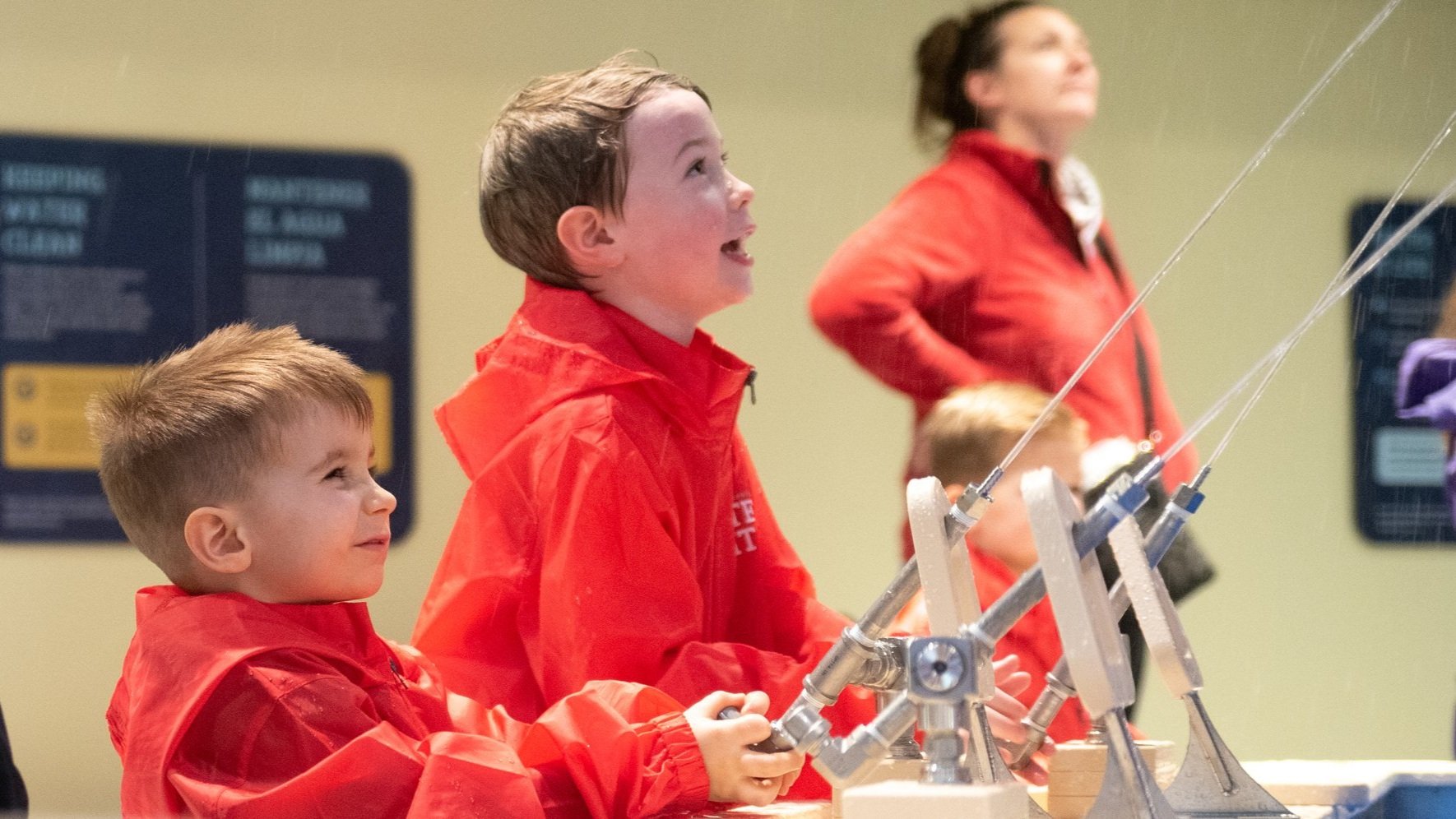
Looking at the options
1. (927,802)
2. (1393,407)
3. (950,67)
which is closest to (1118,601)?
(927,802)

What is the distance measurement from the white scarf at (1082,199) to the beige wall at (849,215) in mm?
43

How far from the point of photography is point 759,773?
94 centimetres

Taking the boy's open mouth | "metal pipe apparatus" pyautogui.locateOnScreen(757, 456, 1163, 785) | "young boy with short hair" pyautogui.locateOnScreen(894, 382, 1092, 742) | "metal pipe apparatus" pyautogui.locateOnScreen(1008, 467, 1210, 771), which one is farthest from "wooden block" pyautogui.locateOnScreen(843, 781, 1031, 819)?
"young boy with short hair" pyautogui.locateOnScreen(894, 382, 1092, 742)

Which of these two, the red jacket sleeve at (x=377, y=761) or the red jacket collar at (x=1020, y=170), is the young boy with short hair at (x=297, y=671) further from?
the red jacket collar at (x=1020, y=170)

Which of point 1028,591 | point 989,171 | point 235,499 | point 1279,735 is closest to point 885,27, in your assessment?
point 989,171

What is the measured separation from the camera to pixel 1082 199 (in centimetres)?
262

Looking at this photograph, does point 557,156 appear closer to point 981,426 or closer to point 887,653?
point 887,653

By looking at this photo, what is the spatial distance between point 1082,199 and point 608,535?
1.66 m

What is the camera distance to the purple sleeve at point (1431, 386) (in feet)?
6.83

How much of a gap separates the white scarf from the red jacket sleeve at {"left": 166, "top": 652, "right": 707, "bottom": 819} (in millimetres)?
1743

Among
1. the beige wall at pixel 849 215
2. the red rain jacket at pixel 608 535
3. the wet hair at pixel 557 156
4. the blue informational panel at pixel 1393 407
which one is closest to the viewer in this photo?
the red rain jacket at pixel 608 535

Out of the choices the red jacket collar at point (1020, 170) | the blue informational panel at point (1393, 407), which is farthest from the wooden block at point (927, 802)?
the blue informational panel at point (1393, 407)

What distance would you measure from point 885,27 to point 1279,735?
1.33 m

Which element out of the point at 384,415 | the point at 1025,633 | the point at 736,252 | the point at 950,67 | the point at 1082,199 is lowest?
the point at 1025,633
